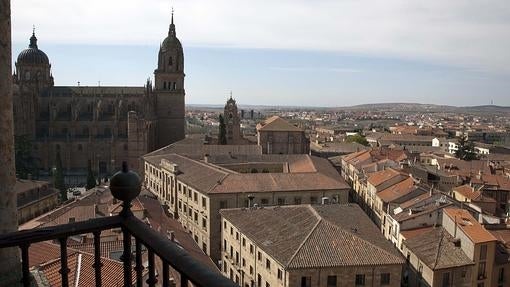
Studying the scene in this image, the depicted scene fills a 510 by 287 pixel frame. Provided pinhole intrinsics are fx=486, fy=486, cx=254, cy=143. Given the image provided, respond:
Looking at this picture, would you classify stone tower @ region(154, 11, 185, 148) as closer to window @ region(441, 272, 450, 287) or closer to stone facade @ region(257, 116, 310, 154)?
stone facade @ region(257, 116, 310, 154)

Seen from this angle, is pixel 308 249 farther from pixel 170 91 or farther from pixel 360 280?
pixel 170 91

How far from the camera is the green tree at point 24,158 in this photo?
54125 mm

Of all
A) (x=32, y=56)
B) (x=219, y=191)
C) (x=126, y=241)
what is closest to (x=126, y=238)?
(x=126, y=241)

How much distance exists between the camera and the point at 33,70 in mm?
69438

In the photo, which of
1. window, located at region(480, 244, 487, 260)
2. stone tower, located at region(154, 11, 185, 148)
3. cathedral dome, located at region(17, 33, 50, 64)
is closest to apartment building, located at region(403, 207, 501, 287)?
window, located at region(480, 244, 487, 260)

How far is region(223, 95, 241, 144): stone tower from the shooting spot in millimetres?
69387

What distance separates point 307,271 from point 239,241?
289 inches

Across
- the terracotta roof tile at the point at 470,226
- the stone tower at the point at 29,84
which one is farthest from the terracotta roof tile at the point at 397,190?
the stone tower at the point at 29,84

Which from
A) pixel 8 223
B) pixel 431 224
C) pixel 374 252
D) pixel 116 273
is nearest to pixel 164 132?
pixel 431 224

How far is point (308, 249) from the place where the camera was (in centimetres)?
2392

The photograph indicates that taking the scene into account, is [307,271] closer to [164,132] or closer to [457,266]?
[457,266]

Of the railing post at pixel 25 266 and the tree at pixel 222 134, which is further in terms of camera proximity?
the tree at pixel 222 134

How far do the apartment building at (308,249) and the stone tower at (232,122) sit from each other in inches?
1539

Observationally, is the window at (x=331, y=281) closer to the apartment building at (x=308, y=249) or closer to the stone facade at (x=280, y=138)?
the apartment building at (x=308, y=249)
